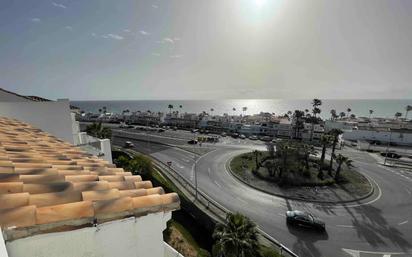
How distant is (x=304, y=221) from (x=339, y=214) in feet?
22.5

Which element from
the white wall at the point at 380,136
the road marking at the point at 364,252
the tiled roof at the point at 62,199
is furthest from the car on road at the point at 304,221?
the white wall at the point at 380,136

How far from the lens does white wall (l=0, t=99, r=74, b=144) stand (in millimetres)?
16547

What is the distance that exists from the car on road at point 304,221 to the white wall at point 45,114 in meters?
24.3

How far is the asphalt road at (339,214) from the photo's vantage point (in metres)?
24.8

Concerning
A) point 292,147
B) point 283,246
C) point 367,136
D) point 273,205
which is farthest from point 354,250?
point 367,136

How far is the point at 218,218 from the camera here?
28328 mm

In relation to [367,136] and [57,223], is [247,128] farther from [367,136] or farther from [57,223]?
[57,223]

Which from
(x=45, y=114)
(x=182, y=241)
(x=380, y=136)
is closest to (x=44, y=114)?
(x=45, y=114)

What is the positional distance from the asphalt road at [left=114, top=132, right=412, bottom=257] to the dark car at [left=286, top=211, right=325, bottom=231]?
655 mm

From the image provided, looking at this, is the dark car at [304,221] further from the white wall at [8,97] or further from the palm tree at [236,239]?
the white wall at [8,97]

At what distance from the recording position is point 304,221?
2777 centimetres

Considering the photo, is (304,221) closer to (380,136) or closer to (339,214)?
(339,214)

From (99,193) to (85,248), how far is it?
79 cm

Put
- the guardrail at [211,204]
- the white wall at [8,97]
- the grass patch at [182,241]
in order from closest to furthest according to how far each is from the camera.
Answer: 1. the white wall at [8,97]
2. the guardrail at [211,204]
3. the grass patch at [182,241]
